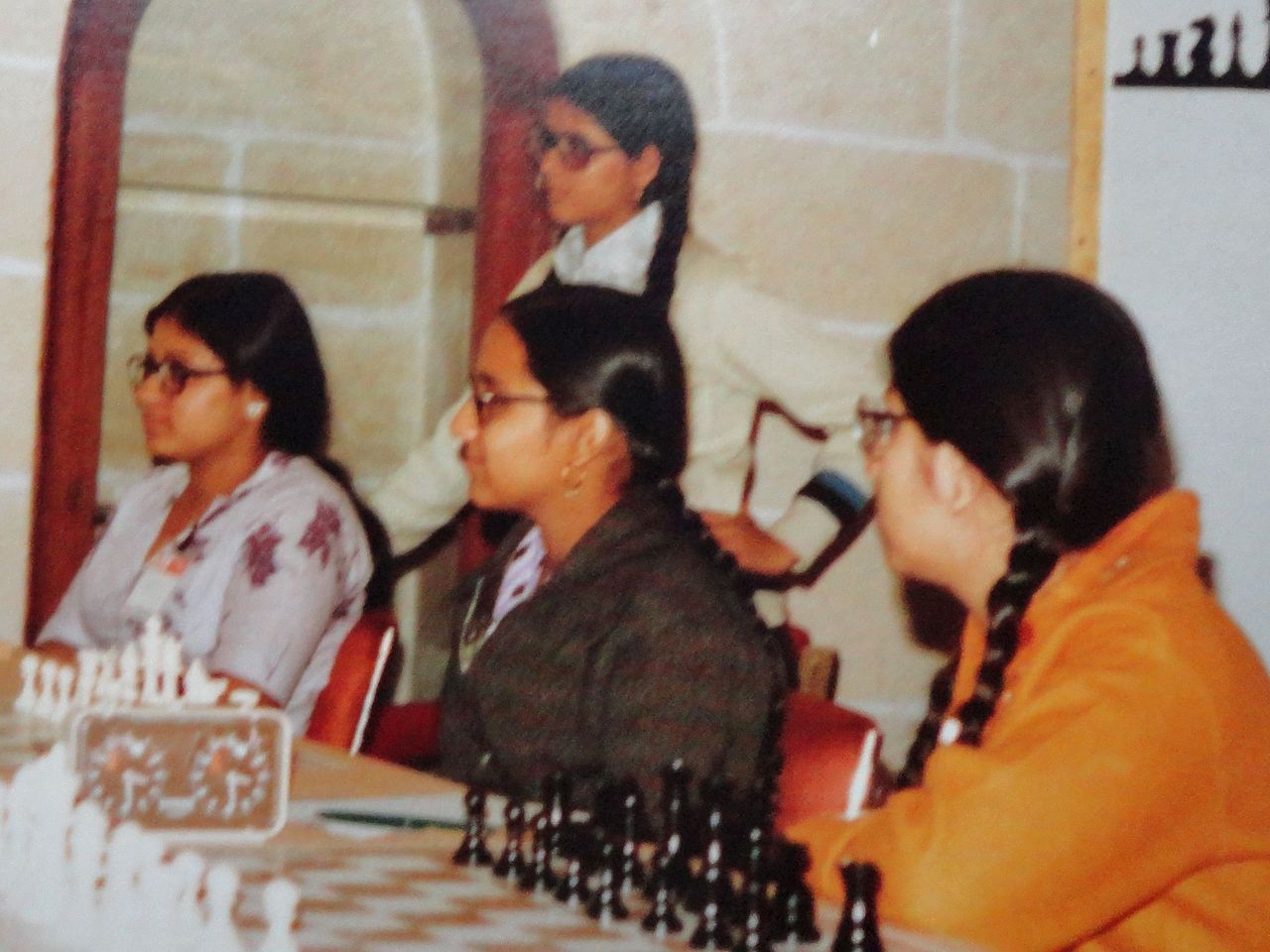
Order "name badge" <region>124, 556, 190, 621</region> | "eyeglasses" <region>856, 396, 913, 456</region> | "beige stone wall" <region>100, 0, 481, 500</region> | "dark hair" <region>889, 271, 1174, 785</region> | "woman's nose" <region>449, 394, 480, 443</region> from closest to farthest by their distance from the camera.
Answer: "dark hair" <region>889, 271, 1174, 785</region> < "eyeglasses" <region>856, 396, 913, 456</region> < "woman's nose" <region>449, 394, 480, 443</region> < "name badge" <region>124, 556, 190, 621</region> < "beige stone wall" <region>100, 0, 481, 500</region>

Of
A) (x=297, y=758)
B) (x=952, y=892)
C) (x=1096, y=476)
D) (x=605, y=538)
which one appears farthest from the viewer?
(x=605, y=538)

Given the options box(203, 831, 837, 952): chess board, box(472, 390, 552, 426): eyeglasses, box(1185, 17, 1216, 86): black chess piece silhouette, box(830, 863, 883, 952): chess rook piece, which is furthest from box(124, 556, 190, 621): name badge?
box(1185, 17, 1216, 86): black chess piece silhouette

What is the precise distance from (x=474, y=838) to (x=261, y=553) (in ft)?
4.25

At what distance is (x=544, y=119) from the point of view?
2.93m

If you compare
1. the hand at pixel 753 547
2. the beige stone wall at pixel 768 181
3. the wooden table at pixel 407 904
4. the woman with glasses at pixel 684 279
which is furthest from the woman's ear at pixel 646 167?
the wooden table at pixel 407 904

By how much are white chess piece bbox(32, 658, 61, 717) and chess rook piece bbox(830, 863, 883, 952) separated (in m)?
1.20

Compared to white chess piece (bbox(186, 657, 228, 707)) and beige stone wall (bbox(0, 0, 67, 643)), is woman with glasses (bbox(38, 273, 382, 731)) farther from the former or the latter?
white chess piece (bbox(186, 657, 228, 707))

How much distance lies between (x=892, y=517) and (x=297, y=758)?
692mm

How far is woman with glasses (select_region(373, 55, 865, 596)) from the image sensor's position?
2834 millimetres

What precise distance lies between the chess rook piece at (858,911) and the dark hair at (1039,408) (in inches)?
→ 17.6

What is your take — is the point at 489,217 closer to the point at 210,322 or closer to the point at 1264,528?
the point at 210,322

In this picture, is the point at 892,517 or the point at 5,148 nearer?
the point at 892,517

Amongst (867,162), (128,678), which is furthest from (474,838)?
(867,162)

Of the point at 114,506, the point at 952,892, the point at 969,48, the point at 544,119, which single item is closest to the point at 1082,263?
the point at 969,48
